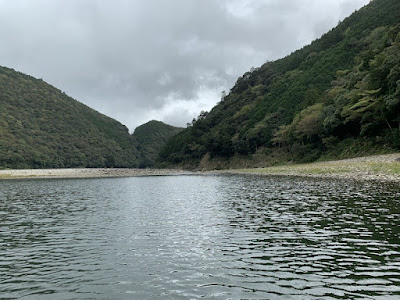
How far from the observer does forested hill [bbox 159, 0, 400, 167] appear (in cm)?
6431

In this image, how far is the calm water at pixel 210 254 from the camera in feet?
29.7

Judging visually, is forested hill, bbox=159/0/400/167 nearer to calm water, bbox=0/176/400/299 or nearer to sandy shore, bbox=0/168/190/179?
sandy shore, bbox=0/168/190/179

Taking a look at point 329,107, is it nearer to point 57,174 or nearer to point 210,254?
point 210,254

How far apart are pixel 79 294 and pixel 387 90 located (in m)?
69.4

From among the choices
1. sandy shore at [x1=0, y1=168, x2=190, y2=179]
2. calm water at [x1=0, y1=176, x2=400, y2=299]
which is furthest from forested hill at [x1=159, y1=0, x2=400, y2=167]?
calm water at [x1=0, y1=176, x2=400, y2=299]

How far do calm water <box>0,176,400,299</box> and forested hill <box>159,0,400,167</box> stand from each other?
4915 centimetres

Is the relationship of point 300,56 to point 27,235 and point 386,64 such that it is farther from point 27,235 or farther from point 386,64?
point 27,235

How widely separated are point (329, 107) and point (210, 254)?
3169 inches

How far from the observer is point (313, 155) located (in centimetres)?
8656

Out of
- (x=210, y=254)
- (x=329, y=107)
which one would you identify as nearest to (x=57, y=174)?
(x=329, y=107)

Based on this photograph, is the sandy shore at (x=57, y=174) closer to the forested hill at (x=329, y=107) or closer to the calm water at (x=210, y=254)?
the forested hill at (x=329, y=107)

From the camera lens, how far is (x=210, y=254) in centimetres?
1276

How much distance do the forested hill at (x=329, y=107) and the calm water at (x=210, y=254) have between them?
4915 cm

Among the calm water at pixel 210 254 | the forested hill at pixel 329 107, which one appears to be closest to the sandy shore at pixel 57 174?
the forested hill at pixel 329 107
